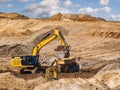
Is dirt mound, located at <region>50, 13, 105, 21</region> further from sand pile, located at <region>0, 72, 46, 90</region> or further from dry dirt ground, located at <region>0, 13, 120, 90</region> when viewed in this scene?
sand pile, located at <region>0, 72, 46, 90</region>

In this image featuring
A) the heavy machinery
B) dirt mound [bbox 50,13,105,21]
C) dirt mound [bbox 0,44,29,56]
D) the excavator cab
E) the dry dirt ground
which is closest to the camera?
the dry dirt ground

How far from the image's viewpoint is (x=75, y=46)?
33719 mm

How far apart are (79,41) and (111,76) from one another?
20232 millimetres

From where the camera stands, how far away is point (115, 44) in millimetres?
33062

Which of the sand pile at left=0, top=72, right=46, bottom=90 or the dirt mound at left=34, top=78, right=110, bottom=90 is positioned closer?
the dirt mound at left=34, top=78, right=110, bottom=90

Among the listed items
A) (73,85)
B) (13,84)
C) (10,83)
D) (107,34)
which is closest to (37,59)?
(10,83)

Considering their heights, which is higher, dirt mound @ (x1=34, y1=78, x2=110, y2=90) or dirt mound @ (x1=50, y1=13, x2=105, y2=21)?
dirt mound @ (x1=50, y1=13, x2=105, y2=21)

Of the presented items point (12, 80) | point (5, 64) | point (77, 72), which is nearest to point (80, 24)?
point (5, 64)

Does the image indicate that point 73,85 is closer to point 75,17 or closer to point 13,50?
point 13,50

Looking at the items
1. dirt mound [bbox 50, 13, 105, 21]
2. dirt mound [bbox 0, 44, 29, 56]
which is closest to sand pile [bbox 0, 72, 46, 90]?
dirt mound [bbox 0, 44, 29, 56]

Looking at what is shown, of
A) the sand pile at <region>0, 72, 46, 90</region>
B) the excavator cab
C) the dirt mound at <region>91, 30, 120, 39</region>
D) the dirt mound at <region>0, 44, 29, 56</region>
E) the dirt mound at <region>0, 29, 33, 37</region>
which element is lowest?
the sand pile at <region>0, 72, 46, 90</region>

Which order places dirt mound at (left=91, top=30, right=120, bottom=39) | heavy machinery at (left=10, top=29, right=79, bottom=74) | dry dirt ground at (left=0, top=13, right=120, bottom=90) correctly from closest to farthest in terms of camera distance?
1. dry dirt ground at (left=0, top=13, right=120, bottom=90)
2. heavy machinery at (left=10, top=29, right=79, bottom=74)
3. dirt mound at (left=91, top=30, right=120, bottom=39)

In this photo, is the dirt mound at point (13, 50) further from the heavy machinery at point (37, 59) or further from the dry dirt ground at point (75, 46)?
the heavy machinery at point (37, 59)

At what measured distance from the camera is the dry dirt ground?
53.1 feet
